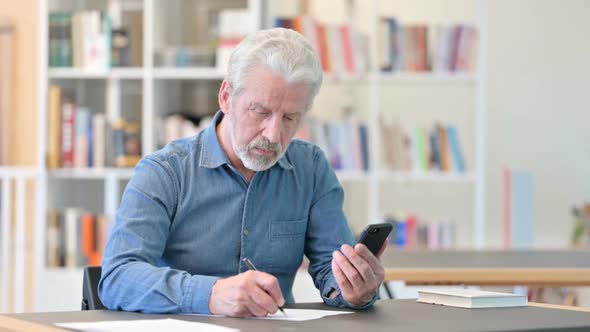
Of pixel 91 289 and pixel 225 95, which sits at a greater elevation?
pixel 225 95

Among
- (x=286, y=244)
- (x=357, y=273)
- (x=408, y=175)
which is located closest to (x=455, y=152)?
(x=408, y=175)

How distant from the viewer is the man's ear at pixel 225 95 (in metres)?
2.06

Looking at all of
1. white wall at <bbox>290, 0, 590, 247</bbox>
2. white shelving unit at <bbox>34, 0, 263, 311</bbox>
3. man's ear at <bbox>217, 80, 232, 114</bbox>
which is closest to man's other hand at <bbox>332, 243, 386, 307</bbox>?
man's ear at <bbox>217, 80, 232, 114</bbox>

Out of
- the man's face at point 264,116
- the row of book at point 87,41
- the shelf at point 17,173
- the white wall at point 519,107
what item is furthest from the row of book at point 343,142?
the man's face at point 264,116

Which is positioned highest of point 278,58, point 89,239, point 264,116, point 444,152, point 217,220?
point 278,58

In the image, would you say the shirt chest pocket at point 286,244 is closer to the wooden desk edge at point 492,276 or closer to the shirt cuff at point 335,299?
the shirt cuff at point 335,299

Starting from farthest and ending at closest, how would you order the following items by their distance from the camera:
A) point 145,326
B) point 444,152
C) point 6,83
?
1. point 6,83
2. point 444,152
3. point 145,326

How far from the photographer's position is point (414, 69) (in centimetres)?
477

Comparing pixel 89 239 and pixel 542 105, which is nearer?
pixel 89 239

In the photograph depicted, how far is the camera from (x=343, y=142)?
476 cm

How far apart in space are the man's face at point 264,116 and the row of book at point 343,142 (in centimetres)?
270

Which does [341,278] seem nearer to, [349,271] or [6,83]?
[349,271]

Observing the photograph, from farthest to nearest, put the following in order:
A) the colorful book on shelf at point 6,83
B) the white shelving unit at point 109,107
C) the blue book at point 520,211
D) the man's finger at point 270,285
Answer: the colorful book on shelf at point 6,83 → the white shelving unit at point 109,107 → the blue book at point 520,211 → the man's finger at point 270,285

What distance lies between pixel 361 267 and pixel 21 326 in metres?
0.63
